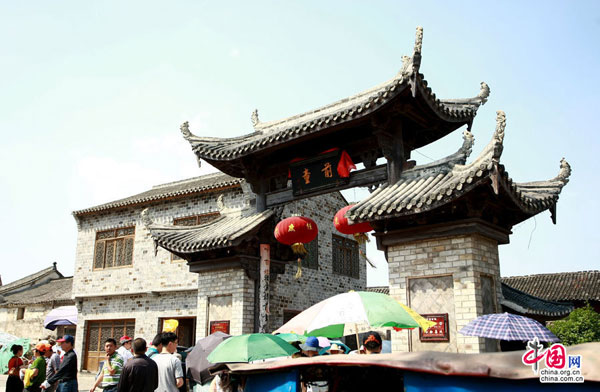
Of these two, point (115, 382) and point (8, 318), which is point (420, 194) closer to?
point (115, 382)

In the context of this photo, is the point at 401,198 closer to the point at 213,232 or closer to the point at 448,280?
the point at 448,280

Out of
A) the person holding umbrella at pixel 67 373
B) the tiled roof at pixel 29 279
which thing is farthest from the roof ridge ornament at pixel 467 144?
the tiled roof at pixel 29 279

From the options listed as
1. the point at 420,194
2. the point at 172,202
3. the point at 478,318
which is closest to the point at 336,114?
the point at 420,194

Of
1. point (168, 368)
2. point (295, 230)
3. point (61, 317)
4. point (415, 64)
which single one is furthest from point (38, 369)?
point (61, 317)

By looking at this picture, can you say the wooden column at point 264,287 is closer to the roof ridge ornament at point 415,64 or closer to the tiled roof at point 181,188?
the tiled roof at point 181,188

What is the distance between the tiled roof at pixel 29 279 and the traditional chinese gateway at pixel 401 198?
17.8m

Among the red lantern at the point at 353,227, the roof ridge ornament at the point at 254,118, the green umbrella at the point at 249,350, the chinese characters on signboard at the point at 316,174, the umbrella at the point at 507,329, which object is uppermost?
the roof ridge ornament at the point at 254,118

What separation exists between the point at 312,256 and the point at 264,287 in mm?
4303

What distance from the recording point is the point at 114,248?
18.5 meters

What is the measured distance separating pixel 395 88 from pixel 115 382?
5.88m

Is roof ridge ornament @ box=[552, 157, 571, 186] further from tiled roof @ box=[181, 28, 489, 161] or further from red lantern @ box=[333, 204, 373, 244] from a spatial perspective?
red lantern @ box=[333, 204, 373, 244]

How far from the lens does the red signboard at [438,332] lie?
7.58 metres

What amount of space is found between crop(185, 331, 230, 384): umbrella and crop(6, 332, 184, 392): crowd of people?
549mm

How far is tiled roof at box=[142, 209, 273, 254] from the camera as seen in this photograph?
10234 millimetres
